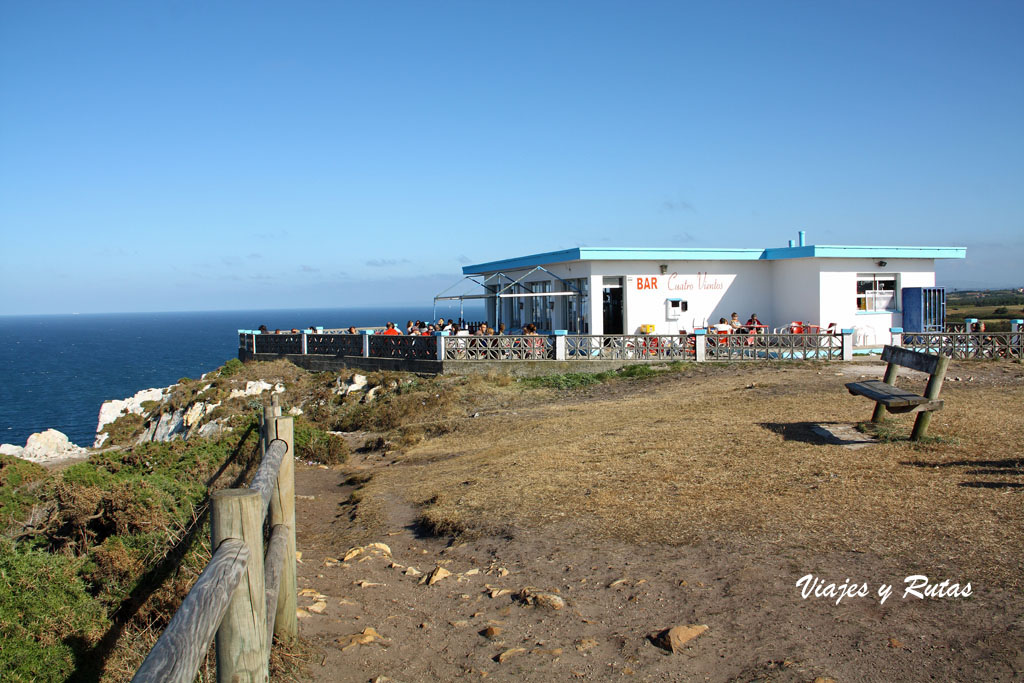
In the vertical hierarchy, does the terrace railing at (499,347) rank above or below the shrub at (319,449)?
above

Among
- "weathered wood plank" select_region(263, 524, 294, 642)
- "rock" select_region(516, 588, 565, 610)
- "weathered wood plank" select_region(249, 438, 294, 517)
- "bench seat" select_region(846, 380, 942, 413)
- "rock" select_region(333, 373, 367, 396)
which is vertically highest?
"weathered wood plank" select_region(249, 438, 294, 517)

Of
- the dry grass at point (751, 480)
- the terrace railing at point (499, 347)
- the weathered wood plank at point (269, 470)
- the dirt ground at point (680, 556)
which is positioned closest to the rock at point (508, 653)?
the dirt ground at point (680, 556)

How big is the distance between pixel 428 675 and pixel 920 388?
41.0 ft

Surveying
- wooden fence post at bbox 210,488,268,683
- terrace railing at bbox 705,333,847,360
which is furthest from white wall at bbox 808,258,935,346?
wooden fence post at bbox 210,488,268,683

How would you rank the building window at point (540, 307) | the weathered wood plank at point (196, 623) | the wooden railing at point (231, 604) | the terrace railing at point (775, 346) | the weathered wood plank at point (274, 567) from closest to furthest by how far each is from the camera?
the weathered wood plank at point (196, 623) → the wooden railing at point (231, 604) → the weathered wood plank at point (274, 567) → the terrace railing at point (775, 346) → the building window at point (540, 307)

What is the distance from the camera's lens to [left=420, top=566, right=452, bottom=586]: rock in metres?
6.44

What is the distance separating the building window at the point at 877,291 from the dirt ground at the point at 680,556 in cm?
1480

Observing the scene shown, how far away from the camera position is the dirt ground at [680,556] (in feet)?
15.7

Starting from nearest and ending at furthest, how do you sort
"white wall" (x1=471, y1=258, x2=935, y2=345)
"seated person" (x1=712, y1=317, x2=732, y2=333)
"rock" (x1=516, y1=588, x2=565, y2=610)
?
"rock" (x1=516, y1=588, x2=565, y2=610) < "seated person" (x1=712, y1=317, x2=732, y2=333) < "white wall" (x1=471, y1=258, x2=935, y2=345)

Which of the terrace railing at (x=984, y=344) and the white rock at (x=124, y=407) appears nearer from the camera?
the terrace railing at (x=984, y=344)

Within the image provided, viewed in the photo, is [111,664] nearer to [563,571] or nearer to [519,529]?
[563,571]

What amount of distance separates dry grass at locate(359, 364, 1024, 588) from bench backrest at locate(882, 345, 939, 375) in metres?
0.74

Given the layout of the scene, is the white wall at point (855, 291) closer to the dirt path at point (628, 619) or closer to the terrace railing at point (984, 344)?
the terrace railing at point (984, 344)

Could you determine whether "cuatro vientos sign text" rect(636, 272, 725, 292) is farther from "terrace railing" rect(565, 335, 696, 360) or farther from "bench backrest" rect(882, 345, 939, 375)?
"bench backrest" rect(882, 345, 939, 375)
